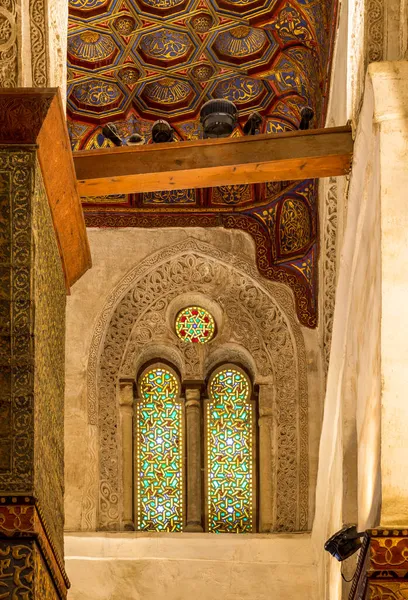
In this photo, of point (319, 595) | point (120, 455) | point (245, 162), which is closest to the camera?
point (245, 162)

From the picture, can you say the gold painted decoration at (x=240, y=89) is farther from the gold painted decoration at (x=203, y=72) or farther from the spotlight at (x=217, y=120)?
the spotlight at (x=217, y=120)

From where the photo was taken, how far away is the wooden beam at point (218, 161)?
382 inches

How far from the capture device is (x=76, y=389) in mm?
13281

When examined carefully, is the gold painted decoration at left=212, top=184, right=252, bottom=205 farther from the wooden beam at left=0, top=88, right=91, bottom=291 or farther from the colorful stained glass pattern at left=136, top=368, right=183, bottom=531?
the wooden beam at left=0, top=88, right=91, bottom=291

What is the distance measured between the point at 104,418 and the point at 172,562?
1.26 metres

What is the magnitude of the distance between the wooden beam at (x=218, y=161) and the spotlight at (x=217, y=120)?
3.48ft

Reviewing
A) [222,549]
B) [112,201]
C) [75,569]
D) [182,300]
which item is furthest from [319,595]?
[112,201]

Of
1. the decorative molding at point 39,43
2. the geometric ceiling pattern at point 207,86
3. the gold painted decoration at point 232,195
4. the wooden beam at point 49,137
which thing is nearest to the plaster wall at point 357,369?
the wooden beam at point 49,137

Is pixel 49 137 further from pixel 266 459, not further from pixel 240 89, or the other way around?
pixel 266 459

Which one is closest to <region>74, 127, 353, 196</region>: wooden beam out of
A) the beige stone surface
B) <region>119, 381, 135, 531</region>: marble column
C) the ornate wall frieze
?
the ornate wall frieze

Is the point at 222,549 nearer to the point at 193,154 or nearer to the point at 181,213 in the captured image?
the point at 181,213

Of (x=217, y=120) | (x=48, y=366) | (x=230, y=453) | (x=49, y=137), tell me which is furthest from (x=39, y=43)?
(x=230, y=453)

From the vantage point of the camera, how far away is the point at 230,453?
13414 mm

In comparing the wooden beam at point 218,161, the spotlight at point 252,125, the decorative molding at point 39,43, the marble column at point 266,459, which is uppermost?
the spotlight at point 252,125
